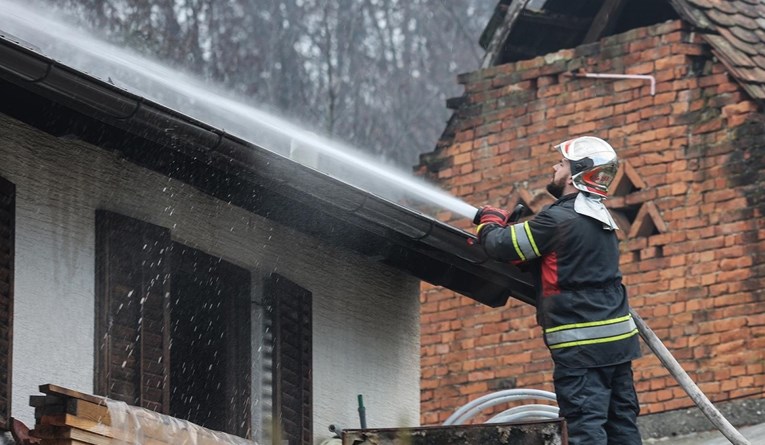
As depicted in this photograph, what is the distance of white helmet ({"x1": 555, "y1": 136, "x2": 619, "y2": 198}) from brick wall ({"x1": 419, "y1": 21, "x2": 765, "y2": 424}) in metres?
5.85

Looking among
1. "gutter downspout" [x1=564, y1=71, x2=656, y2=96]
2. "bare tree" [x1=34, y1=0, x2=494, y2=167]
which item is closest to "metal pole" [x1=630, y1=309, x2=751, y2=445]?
"gutter downspout" [x1=564, y1=71, x2=656, y2=96]

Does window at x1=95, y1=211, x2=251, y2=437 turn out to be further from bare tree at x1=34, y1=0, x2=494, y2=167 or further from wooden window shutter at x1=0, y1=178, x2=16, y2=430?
bare tree at x1=34, y1=0, x2=494, y2=167

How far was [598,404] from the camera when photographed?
24.7 ft

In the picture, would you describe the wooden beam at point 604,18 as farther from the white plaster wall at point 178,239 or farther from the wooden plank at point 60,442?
the wooden plank at point 60,442

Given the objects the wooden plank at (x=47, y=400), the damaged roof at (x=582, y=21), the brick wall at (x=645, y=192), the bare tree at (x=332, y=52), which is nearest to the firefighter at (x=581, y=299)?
the wooden plank at (x=47, y=400)

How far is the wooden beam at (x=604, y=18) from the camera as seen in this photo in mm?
15273

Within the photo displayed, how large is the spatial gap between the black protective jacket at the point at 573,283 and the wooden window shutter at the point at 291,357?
1.83 m

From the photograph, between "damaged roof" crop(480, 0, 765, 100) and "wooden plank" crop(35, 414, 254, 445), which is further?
"damaged roof" crop(480, 0, 765, 100)

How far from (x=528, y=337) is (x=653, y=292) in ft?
4.04

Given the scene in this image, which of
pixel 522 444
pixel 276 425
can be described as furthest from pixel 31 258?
pixel 276 425

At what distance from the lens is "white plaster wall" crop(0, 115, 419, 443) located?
297 inches

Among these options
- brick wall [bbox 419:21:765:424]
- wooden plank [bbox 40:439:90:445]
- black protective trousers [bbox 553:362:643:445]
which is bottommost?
wooden plank [bbox 40:439:90:445]

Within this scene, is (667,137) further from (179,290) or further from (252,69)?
(252,69)

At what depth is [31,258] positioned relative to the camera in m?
7.57
